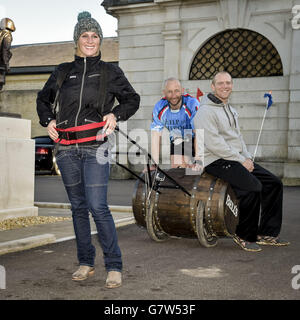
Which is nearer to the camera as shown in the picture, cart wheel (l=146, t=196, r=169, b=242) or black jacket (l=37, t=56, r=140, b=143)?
black jacket (l=37, t=56, r=140, b=143)

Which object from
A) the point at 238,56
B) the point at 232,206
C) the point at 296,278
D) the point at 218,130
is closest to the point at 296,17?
the point at 238,56

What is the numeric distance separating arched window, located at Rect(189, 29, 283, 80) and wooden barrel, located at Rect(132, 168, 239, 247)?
10.7m

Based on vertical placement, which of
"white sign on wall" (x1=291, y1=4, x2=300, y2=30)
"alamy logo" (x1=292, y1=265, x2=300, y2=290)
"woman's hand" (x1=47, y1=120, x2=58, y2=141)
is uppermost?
"white sign on wall" (x1=291, y1=4, x2=300, y2=30)

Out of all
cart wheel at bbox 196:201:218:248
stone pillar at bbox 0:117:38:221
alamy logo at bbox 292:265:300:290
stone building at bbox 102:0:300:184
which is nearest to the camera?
alamy logo at bbox 292:265:300:290

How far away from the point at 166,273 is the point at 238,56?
12397 mm

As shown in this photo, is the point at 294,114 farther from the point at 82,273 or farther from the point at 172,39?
the point at 82,273

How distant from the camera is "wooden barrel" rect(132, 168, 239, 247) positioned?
503 cm

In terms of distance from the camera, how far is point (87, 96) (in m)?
3.62

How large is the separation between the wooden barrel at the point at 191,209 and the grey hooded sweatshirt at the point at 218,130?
0.29m

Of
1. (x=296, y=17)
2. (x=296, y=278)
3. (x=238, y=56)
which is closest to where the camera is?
(x=296, y=278)

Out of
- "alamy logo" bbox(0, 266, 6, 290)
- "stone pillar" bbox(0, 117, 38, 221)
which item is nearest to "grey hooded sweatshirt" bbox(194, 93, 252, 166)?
"alamy logo" bbox(0, 266, 6, 290)

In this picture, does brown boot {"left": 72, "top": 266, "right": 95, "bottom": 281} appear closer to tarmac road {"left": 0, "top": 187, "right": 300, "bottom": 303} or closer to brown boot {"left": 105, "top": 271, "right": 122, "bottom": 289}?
tarmac road {"left": 0, "top": 187, "right": 300, "bottom": 303}
